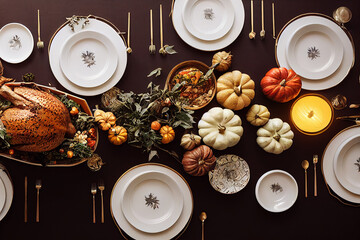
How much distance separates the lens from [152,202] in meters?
2.86

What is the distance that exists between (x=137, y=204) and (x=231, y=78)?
147cm

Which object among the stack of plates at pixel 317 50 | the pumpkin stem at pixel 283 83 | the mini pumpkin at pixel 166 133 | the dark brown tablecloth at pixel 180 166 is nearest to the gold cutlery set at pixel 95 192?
the dark brown tablecloth at pixel 180 166

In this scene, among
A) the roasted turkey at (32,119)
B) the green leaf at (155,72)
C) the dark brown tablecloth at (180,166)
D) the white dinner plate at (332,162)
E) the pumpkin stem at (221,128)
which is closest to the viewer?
the roasted turkey at (32,119)

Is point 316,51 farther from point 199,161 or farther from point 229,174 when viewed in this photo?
point 199,161

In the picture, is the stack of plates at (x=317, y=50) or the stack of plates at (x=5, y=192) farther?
the stack of plates at (x=317, y=50)

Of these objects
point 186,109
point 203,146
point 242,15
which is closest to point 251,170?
point 203,146

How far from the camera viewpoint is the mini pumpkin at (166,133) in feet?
8.76

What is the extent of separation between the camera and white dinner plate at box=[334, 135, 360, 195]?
294 cm

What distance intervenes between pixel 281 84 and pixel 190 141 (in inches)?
38.2

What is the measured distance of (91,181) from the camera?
112 inches

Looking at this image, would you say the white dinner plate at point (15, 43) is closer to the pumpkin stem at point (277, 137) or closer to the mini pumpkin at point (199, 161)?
the mini pumpkin at point (199, 161)

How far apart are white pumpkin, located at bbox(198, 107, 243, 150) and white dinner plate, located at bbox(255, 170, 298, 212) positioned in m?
0.57

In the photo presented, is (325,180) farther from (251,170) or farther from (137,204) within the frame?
(137,204)

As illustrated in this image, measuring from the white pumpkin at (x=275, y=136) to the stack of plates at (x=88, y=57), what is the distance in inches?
56.8
